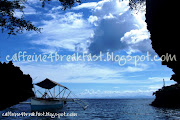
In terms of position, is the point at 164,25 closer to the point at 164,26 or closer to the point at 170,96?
the point at 164,26

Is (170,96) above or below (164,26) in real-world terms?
below

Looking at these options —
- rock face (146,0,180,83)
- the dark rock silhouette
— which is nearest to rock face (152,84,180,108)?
the dark rock silhouette

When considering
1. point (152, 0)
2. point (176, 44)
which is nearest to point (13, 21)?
point (152, 0)

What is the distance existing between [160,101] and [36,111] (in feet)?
136

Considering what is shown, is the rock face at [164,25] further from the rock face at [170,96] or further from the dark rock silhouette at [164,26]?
the rock face at [170,96]

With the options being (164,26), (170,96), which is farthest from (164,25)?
(170,96)

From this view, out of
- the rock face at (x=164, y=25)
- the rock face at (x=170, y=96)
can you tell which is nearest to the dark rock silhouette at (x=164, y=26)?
the rock face at (x=164, y=25)

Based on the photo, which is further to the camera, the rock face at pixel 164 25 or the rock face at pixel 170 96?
the rock face at pixel 170 96

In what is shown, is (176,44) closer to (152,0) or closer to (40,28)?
(152,0)

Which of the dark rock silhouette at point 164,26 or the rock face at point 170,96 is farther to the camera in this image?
the rock face at point 170,96

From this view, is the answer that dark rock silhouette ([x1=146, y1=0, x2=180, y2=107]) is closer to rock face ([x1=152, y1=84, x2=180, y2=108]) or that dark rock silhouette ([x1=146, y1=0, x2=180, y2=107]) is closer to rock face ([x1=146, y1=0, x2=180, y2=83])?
rock face ([x1=146, y1=0, x2=180, y2=83])

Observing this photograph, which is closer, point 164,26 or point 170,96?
point 164,26

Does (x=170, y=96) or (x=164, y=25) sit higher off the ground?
(x=164, y=25)

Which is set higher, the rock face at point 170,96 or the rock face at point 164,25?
the rock face at point 164,25
